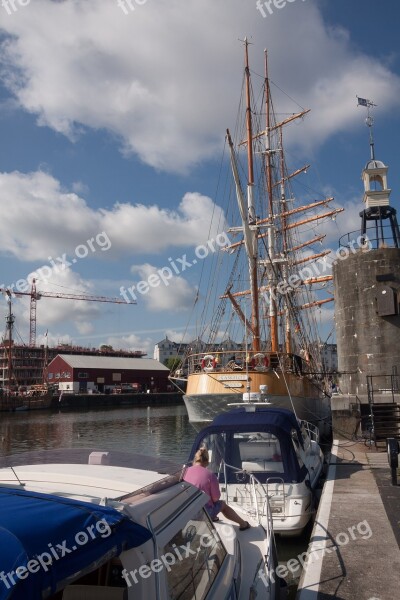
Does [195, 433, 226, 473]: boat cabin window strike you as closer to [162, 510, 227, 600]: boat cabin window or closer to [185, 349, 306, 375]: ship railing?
[162, 510, 227, 600]: boat cabin window

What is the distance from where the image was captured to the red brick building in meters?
96.3

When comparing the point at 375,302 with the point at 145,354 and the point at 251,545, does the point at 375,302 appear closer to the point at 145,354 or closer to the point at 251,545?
the point at 251,545

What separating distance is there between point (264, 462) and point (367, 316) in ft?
39.0

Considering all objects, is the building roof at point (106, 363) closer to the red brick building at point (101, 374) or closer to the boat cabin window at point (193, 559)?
the red brick building at point (101, 374)

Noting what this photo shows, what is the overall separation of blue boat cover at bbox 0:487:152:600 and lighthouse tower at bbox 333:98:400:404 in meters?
17.6

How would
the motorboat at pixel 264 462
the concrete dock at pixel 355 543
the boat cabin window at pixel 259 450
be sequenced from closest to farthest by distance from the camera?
the concrete dock at pixel 355 543, the motorboat at pixel 264 462, the boat cabin window at pixel 259 450

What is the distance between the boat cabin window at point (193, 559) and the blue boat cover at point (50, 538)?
64cm

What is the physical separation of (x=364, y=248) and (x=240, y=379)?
8093 millimetres

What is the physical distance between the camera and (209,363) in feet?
86.9

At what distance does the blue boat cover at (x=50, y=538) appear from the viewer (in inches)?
98.3

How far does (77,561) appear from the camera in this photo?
2809mm

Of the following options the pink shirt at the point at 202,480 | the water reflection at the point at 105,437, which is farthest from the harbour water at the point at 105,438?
the pink shirt at the point at 202,480

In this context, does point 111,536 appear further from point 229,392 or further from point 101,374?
point 101,374

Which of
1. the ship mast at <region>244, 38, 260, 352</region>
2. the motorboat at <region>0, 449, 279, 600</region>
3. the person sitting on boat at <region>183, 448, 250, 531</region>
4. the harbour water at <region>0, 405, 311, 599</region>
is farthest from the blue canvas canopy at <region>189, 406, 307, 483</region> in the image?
the ship mast at <region>244, 38, 260, 352</region>
